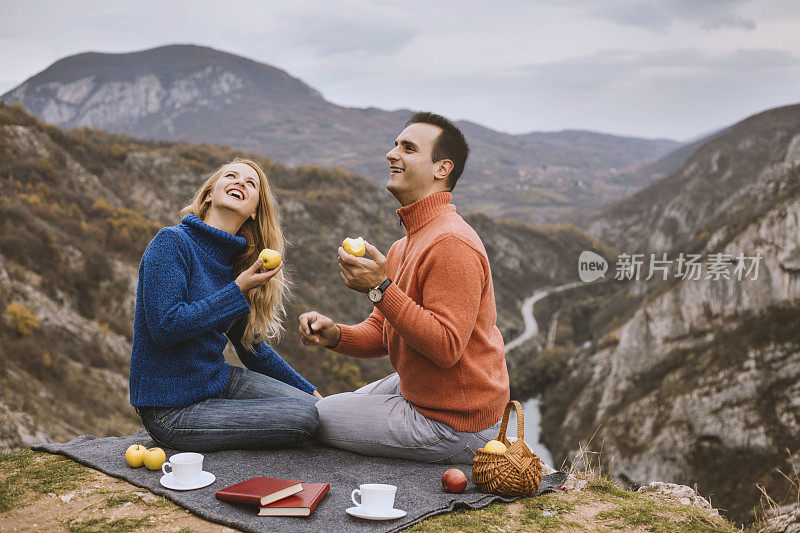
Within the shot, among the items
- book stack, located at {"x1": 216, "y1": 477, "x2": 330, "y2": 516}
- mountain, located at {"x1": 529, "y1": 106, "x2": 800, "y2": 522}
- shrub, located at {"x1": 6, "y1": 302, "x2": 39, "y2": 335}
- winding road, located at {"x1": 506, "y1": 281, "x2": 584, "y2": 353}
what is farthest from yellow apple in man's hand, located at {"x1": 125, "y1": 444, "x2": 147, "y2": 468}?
winding road, located at {"x1": 506, "y1": 281, "x2": 584, "y2": 353}

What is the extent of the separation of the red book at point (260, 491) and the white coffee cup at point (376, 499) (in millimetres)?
406

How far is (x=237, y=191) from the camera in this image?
4613mm

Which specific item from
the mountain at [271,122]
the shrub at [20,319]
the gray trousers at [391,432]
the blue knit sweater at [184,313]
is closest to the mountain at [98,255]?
the shrub at [20,319]

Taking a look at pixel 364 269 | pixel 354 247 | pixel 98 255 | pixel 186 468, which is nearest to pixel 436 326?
pixel 364 269

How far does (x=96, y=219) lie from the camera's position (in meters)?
27.7

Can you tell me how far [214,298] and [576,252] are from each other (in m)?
85.7

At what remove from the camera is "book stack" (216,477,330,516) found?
3.46 metres

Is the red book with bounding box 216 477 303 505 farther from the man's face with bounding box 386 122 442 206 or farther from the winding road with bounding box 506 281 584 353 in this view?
the winding road with bounding box 506 281 584 353

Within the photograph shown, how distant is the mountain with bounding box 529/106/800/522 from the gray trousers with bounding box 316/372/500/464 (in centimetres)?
2452

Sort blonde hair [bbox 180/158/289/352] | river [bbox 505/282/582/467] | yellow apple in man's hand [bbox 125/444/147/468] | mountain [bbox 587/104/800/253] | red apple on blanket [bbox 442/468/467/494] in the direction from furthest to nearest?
mountain [bbox 587/104/800/253] → river [bbox 505/282/582/467] → blonde hair [bbox 180/158/289/352] → yellow apple in man's hand [bbox 125/444/147/468] → red apple on blanket [bbox 442/468/467/494]

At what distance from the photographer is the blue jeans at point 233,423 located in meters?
4.32

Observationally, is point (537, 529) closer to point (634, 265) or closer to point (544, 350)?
point (544, 350)

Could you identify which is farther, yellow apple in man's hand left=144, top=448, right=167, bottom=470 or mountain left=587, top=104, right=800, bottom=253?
mountain left=587, top=104, right=800, bottom=253

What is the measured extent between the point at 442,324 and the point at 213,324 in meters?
1.54
